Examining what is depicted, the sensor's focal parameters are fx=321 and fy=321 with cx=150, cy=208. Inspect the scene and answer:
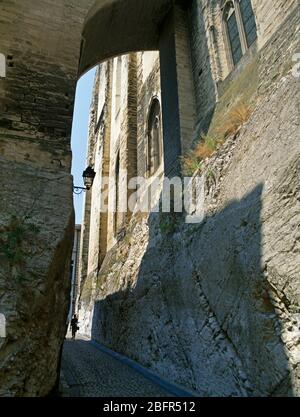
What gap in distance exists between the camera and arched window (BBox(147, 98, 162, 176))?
8680 millimetres

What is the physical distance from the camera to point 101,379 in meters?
5.27

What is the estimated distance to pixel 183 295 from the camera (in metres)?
4.66

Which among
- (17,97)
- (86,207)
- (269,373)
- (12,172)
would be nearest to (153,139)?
(17,97)

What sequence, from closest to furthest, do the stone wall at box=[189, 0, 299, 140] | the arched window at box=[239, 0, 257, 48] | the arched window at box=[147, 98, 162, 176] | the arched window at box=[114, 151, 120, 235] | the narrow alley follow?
1. the narrow alley
2. the stone wall at box=[189, 0, 299, 140]
3. the arched window at box=[239, 0, 257, 48]
4. the arched window at box=[147, 98, 162, 176]
5. the arched window at box=[114, 151, 120, 235]

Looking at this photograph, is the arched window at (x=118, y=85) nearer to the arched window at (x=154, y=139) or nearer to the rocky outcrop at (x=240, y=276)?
the arched window at (x=154, y=139)

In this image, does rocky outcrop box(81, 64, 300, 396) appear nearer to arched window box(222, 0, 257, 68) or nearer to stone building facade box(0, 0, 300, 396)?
stone building facade box(0, 0, 300, 396)

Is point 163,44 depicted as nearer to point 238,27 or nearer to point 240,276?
point 238,27

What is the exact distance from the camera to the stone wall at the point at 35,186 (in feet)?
10.2

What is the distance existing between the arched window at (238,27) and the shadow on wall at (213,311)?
3473 mm

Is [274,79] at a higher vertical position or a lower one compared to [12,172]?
higher

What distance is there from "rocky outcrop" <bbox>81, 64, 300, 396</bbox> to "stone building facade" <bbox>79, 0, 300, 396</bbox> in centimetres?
1

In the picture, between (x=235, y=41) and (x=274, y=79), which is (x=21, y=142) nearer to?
(x=274, y=79)

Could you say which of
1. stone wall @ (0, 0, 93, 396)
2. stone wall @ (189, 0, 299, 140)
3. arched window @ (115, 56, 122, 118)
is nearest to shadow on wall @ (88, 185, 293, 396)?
stone wall @ (0, 0, 93, 396)

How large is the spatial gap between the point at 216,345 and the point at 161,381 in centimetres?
161
